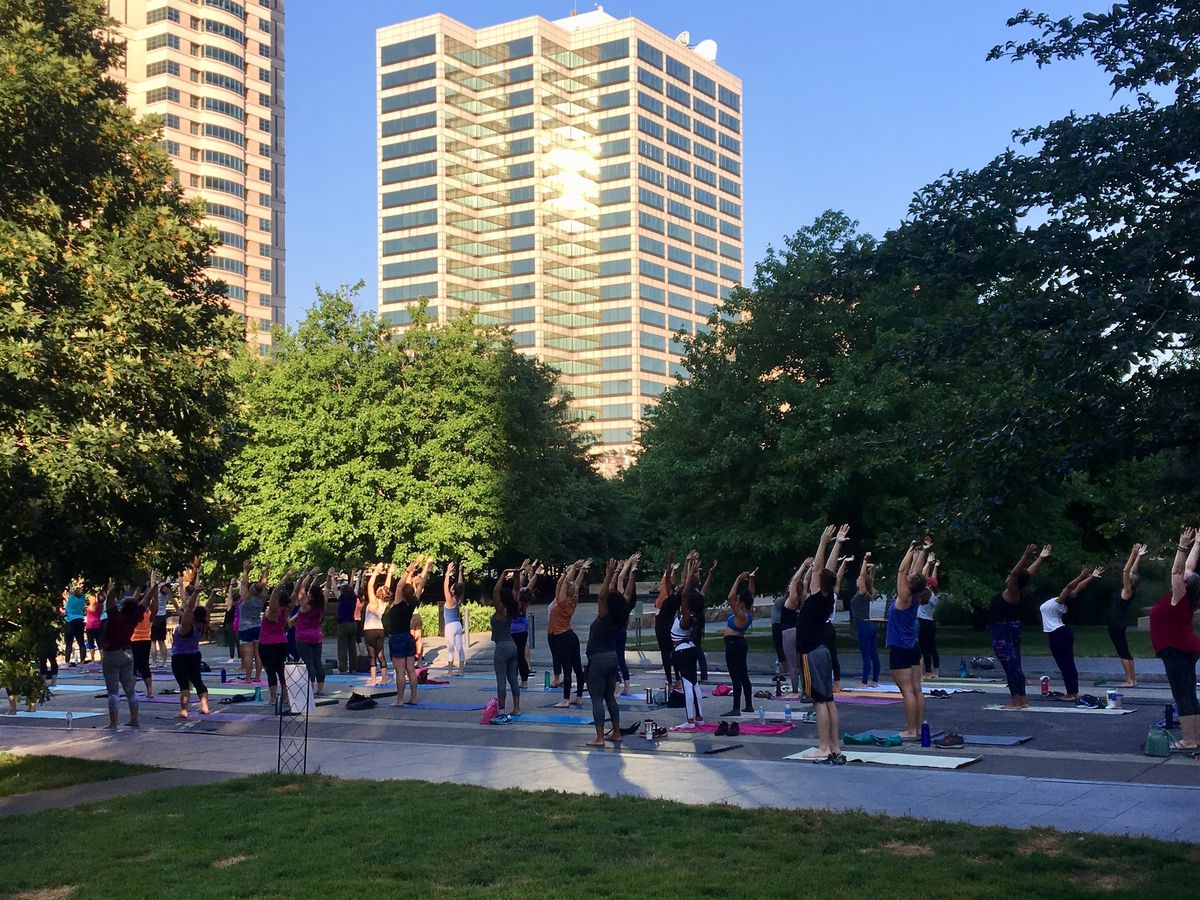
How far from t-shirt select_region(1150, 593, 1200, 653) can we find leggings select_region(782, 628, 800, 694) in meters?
6.88

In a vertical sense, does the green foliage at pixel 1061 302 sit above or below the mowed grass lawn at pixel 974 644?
above

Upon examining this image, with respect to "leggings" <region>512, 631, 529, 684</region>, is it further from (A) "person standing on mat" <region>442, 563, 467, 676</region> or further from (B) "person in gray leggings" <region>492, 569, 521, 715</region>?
(A) "person standing on mat" <region>442, 563, 467, 676</region>

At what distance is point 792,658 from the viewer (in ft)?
65.9

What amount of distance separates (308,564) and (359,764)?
26143mm

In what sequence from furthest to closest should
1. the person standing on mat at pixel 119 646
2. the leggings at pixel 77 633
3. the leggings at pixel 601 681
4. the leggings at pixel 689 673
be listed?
the leggings at pixel 77 633, the person standing on mat at pixel 119 646, the leggings at pixel 689 673, the leggings at pixel 601 681

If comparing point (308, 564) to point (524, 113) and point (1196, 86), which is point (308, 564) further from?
point (524, 113)

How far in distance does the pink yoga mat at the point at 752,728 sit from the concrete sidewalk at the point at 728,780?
2.06 metres

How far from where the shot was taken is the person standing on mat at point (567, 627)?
17.5m

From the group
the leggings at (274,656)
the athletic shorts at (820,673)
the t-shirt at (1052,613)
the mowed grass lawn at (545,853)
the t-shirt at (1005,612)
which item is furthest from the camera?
the leggings at (274,656)

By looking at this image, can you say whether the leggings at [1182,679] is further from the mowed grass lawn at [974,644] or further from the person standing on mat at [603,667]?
the mowed grass lawn at [974,644]

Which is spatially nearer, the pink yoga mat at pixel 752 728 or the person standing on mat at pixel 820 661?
the person standing on mat at pixel 820 661

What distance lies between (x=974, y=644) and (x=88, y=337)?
24.4 m

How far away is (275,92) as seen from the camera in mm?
138375

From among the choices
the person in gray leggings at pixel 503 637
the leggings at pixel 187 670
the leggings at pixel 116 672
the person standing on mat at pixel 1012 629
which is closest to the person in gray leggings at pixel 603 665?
the person in gray leggings at pixel 503 637
